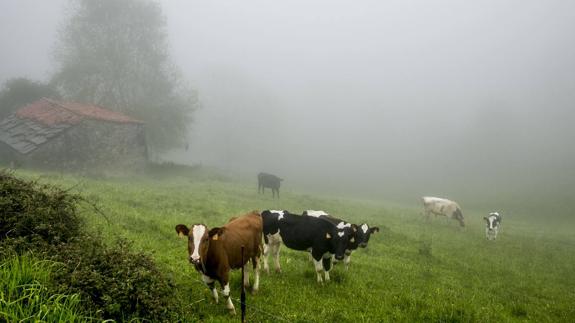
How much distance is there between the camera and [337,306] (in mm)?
9648

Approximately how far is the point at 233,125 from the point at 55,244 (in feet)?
220

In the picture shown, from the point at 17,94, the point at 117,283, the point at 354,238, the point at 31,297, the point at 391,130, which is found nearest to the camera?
the point at 31,297

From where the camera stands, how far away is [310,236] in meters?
12.2

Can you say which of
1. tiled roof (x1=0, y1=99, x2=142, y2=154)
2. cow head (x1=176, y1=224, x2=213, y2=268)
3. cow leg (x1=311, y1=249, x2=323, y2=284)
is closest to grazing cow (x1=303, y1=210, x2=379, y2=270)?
cow leg (x1=311, y1=249, x2=323, y2=284)

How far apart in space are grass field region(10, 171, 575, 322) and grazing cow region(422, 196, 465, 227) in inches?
194

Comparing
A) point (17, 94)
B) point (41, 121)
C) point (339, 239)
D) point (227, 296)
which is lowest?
point (227, 296)

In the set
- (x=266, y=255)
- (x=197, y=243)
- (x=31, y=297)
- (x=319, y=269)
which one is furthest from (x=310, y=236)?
(x=31, y=297)

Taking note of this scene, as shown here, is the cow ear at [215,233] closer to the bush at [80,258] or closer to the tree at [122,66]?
the bush at [80,258]

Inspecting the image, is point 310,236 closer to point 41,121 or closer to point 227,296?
point 227,296

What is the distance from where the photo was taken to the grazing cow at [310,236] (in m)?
12.0

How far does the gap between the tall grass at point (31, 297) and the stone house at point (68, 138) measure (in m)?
31.0

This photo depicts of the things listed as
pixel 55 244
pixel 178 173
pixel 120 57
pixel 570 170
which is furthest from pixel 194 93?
pixel 570 170

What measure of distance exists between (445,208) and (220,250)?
2828 cm

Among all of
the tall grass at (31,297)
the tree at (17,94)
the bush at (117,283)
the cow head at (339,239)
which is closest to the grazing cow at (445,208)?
the cow head at (339,239)
